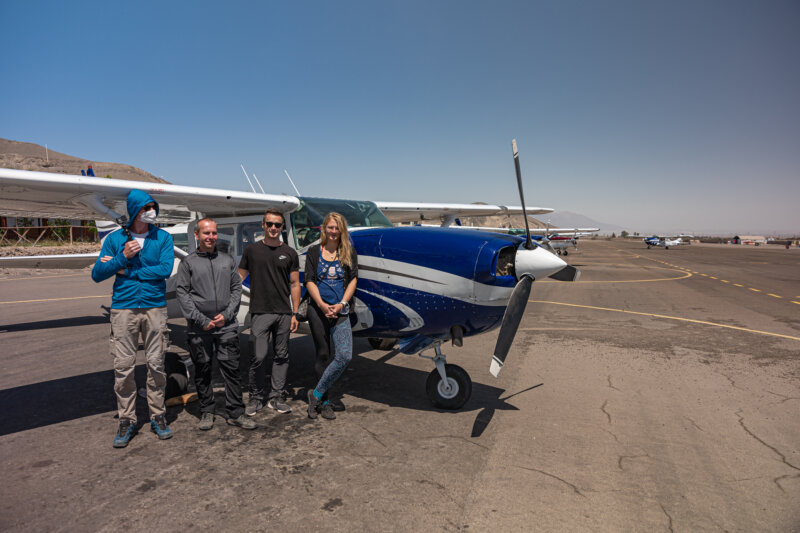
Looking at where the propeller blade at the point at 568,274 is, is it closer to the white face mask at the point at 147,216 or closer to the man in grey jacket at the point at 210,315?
the man in grey jacket at the point at 210,315

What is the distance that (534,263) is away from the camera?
3.62 meters

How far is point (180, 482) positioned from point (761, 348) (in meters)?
7.98

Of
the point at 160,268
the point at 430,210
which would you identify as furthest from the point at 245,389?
the point at 430,210

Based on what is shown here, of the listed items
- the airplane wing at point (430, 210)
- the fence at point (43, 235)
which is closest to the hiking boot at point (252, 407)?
the airplane wing at point (430, 210)

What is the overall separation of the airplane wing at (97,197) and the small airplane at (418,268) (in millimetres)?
12

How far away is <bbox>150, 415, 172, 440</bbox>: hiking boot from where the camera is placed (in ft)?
11.3

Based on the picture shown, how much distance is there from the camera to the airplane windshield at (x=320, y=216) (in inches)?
195

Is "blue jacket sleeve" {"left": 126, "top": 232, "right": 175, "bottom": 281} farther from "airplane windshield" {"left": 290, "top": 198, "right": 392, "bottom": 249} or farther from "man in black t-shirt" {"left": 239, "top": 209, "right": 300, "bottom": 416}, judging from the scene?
"airplane windshield" {"left": 290, "top": 198, "right": 392, "bottom": 249}

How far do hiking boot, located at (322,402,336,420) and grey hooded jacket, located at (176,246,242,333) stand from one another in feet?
3.80

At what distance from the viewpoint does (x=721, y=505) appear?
2586mm

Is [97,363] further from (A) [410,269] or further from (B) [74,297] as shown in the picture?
(B) [74,297]

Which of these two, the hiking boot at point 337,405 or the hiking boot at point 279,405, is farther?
the hiking boot at point 337,405

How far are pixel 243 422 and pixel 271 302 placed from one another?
42.8 inches

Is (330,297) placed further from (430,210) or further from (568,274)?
(430,210)
